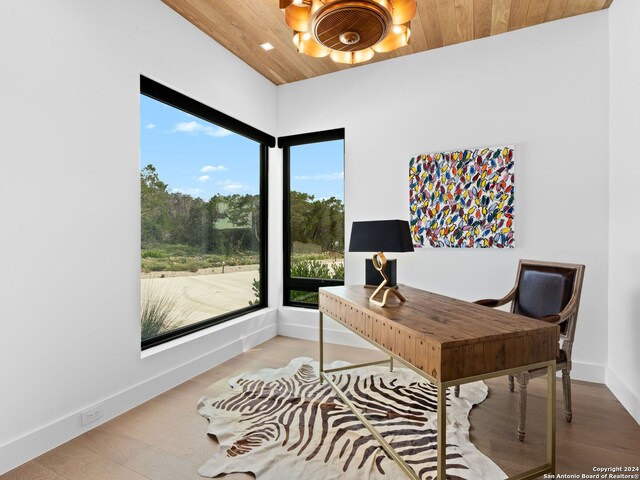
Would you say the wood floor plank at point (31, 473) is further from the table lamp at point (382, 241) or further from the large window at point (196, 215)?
the table lamp at point (382, 241)

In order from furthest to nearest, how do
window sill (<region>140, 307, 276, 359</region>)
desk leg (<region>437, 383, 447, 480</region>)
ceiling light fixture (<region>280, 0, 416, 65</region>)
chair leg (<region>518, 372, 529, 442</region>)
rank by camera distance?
window sill (<region>140, 307, 276, 359</region>), chair leg (<region>518, 372, 529, 442</region>), ceiling light fixture (<region>280, 0, 416, 65</region>), desk leg (<region>437, 383, 447, 480</region>)

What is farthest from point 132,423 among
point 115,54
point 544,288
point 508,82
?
point 508,82

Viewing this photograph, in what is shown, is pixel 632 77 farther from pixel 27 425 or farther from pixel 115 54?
pixel 27 425

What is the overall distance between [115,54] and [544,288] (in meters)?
3.25

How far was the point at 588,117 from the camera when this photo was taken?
2.84 meters

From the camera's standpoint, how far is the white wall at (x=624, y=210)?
2.31m

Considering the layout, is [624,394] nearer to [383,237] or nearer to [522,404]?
[522,404]

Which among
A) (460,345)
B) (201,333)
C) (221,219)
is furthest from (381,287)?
(221,219)

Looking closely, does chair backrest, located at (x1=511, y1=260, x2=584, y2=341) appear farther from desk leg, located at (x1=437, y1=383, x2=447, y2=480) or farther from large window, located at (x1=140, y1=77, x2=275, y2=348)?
large window, located at (x1=140, y1=77, x2=275, y2=348)

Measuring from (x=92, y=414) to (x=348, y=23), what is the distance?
8.67ft

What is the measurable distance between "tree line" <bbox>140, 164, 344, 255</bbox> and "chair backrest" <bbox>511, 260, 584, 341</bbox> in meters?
1.87

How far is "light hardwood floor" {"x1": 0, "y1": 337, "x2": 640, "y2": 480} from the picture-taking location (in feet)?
5.93

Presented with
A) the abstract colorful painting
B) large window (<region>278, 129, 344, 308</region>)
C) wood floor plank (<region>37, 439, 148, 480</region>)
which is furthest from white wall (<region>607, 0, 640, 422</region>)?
wood floor plank (<region>37, 439, 148, 480</region>)

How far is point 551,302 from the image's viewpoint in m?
2.40
